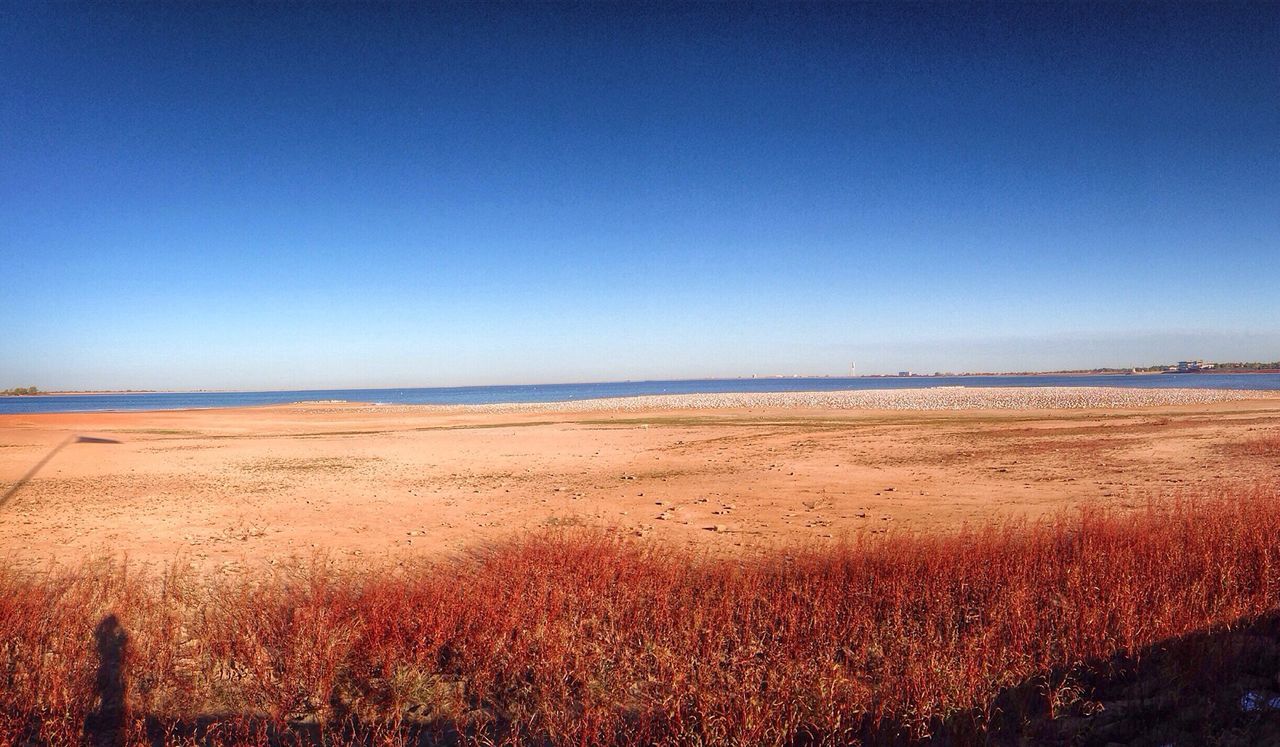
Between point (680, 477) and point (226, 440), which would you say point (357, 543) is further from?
point (226, 440)

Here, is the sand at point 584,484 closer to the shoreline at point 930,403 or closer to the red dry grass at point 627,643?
the red dry grass at point 627,643

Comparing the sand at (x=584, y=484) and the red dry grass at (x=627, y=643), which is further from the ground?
the red dry grass at (x=627, y=643)

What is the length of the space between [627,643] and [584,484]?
1276 centimetres

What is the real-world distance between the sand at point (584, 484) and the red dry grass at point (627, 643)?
365cm

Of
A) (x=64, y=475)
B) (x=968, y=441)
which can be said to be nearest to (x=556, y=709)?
(x=64, y=475)

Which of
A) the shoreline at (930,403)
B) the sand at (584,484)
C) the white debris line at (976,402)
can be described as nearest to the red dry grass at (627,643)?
the sand at (584,484)

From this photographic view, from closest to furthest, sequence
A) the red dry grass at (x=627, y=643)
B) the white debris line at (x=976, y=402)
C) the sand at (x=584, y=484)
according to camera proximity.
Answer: the red dry grass at (x=627, y=643), the sand at (x=584, y=484), the white debris line at (x=976, y=402)

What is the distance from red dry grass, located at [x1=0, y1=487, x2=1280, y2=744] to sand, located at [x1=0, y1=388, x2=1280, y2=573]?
3.65 m

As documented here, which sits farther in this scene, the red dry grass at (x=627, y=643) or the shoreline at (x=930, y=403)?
the shoreline at (x=930, y=403)

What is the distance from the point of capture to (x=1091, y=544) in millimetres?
7723

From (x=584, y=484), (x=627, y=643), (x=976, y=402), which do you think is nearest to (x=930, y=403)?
(x=976, y=402)

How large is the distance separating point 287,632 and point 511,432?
31.3 meters

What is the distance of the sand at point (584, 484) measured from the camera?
12328mm

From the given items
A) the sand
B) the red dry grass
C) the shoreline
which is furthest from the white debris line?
the red dry grass
